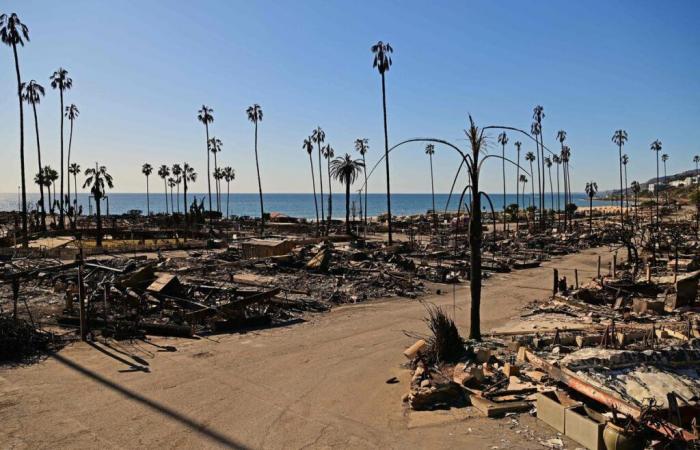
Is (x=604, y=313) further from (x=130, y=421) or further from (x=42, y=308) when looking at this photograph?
(x=42, y=308)

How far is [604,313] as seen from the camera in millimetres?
21453

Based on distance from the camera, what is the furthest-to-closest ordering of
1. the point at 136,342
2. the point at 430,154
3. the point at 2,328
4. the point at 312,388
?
1. the point at 430,154
2. the point at 136,342
3. the point at 2,328
4. the point at 312,388

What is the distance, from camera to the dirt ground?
33.3 ft

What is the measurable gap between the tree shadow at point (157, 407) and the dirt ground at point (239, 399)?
0.03m

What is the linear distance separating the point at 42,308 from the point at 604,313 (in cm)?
2402

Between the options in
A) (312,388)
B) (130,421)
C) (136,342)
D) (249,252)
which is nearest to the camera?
(130,421)

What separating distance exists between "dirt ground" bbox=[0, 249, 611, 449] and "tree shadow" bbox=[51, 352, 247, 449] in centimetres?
3

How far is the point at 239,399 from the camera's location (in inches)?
490

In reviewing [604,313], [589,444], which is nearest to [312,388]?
[589,444]

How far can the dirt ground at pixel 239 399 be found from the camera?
10156 millimetres

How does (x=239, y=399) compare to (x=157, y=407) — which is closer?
(x=157, y=407)

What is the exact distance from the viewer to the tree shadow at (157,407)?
1023 centimetres

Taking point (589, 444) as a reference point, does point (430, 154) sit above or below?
above

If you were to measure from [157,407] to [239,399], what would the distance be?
1856mm
